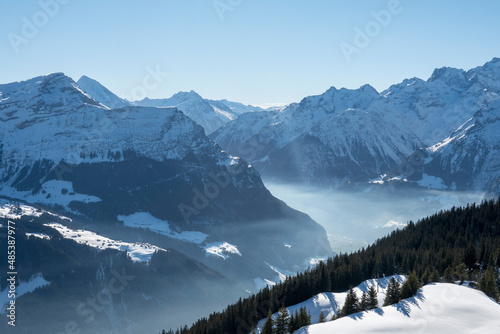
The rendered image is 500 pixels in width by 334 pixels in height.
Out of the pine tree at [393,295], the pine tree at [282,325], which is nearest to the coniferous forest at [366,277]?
the pine tree at [393,295]

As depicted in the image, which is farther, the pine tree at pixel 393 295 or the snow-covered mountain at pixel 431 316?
the pine tree at pixel 393 295

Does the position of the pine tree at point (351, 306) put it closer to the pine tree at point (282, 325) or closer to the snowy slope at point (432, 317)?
the snowy slope at point (432, 317)

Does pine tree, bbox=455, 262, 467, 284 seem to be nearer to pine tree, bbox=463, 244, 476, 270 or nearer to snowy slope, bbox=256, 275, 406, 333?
snowy slope, bbox=256, 275, 406, 333

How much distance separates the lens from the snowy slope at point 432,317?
295 ft

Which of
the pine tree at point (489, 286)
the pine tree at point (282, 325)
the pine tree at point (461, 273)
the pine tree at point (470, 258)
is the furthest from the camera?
the pine tree at point (470, 258)

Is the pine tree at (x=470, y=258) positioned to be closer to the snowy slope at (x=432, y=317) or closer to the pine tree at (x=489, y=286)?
the pine tree at (x=489, y=286)

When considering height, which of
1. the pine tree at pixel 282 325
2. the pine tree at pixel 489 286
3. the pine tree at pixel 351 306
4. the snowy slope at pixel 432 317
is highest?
the pine tree at pixel 489 286

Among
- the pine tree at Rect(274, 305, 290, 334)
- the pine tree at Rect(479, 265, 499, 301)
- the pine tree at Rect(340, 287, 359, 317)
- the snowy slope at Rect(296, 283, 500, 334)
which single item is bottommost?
the pine tree at Rect(274, 305, 290, 334)

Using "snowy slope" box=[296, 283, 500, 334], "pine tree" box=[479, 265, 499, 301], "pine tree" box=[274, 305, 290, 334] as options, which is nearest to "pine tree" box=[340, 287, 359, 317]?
"snowy slope" box=[296, 283, 500, 334]

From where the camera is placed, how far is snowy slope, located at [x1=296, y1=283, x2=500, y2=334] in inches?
3536

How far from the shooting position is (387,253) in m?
176

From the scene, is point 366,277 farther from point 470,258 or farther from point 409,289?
point 409,289

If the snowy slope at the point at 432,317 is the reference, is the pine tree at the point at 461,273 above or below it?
above

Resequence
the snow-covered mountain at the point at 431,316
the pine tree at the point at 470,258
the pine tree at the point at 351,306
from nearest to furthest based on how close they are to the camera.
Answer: the snow-covered mountain at the point at 431,316 < the pine tree at the point at 351,306 < the pine tree at the point at 470,258
